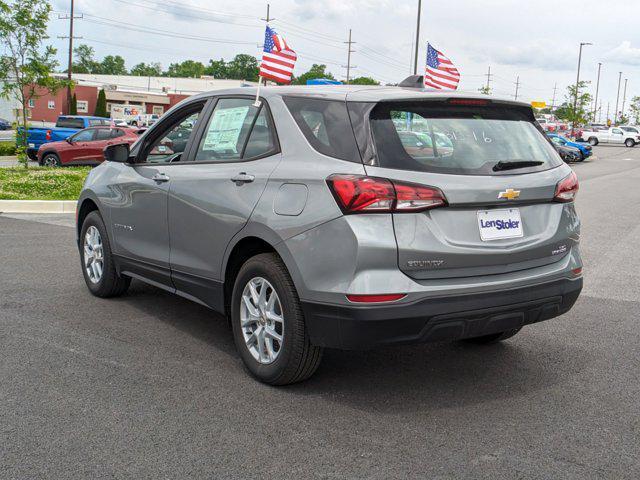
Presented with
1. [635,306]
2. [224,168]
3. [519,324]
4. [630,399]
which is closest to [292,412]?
[519,324]

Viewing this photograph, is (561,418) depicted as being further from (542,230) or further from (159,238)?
(159,238)

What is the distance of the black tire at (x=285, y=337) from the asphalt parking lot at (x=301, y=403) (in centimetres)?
11

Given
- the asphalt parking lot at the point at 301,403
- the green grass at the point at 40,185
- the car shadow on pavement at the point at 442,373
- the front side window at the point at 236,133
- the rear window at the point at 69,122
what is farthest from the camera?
the rear window at the point at 69,122

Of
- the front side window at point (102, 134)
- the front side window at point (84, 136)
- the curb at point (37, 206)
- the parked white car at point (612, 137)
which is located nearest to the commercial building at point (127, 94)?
the parked white car at point (612, 137)

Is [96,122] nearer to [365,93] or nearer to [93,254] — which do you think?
[93,254]

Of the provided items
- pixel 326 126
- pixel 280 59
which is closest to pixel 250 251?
pixel 326 126

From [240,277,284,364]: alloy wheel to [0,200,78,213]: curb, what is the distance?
9466 mm

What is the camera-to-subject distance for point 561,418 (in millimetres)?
3992

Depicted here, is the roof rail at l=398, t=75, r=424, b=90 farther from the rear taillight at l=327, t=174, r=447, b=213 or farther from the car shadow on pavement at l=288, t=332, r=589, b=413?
the car shadow on pavement at l=288, t=332, r=589, b=413

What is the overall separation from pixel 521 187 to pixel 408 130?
0.71 metres

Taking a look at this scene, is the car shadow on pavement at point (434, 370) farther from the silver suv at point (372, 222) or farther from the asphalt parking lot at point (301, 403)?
the silver suv at point (372, 222)

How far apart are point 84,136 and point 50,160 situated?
4.18 ft

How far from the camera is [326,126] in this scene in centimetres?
415

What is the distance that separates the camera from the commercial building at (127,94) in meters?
77.4
